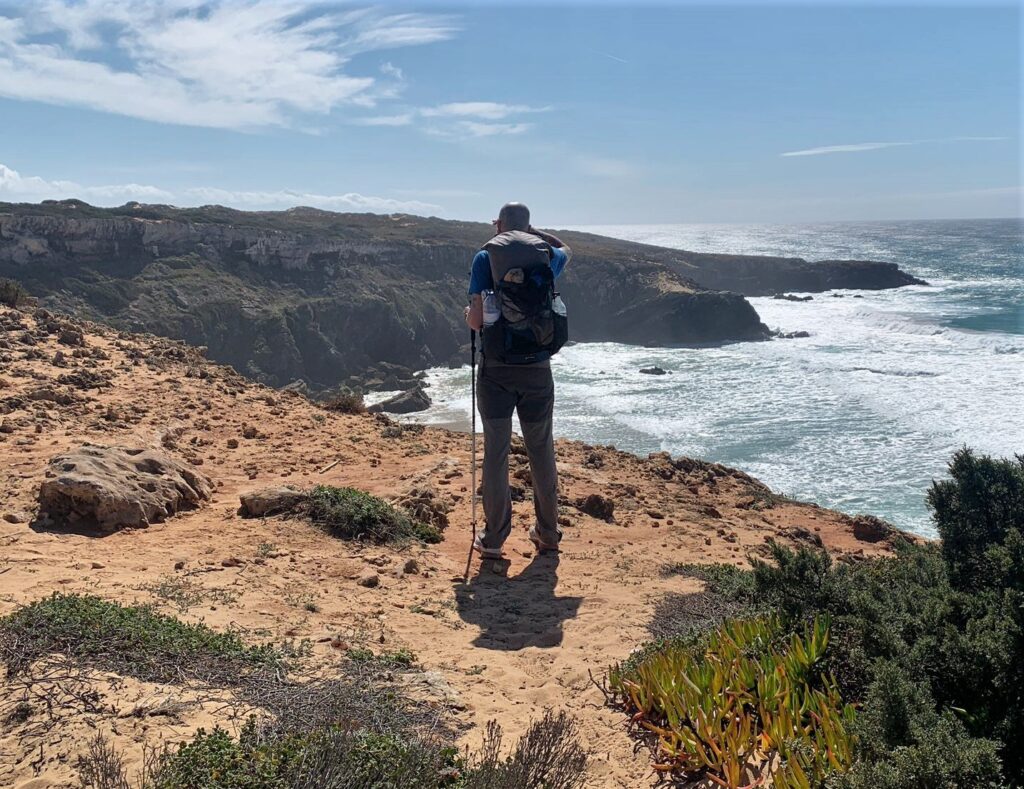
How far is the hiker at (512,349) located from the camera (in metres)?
4.52

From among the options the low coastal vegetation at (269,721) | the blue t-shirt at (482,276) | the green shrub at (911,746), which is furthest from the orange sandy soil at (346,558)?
the blue t-shirt at (482,276)

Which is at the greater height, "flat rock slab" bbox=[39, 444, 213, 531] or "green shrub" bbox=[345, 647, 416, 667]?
"flat rock slab" bbox=[39, 444, 213, 531]

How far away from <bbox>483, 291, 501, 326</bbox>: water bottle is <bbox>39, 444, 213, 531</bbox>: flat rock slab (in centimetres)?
267

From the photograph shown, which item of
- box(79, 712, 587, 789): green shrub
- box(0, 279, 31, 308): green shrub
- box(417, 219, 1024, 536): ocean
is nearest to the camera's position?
box(79, 712, 587, 789): green shrub

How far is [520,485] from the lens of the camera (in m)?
7.25

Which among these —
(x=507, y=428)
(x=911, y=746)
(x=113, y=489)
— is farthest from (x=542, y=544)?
(x=911, y=746)

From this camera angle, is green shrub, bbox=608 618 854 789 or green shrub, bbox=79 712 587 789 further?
green shrub, bbox=608 618 854 789

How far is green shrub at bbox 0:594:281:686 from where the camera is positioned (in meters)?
2.81

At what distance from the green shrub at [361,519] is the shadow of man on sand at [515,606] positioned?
694mm

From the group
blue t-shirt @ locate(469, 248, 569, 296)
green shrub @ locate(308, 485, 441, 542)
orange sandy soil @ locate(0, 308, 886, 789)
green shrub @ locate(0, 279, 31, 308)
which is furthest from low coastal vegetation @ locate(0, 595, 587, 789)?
green shrub @ locate(0, 279, 31, 308)

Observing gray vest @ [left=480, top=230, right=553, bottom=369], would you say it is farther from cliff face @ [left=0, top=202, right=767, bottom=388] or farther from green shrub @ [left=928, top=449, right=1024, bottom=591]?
cliff face @ [left=0, top=202, right=767, bottom=388]

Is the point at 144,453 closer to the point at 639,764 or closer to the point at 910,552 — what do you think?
the point at 639,764

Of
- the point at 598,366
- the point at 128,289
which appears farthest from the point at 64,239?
the point at 598,366

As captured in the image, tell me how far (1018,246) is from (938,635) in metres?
104
